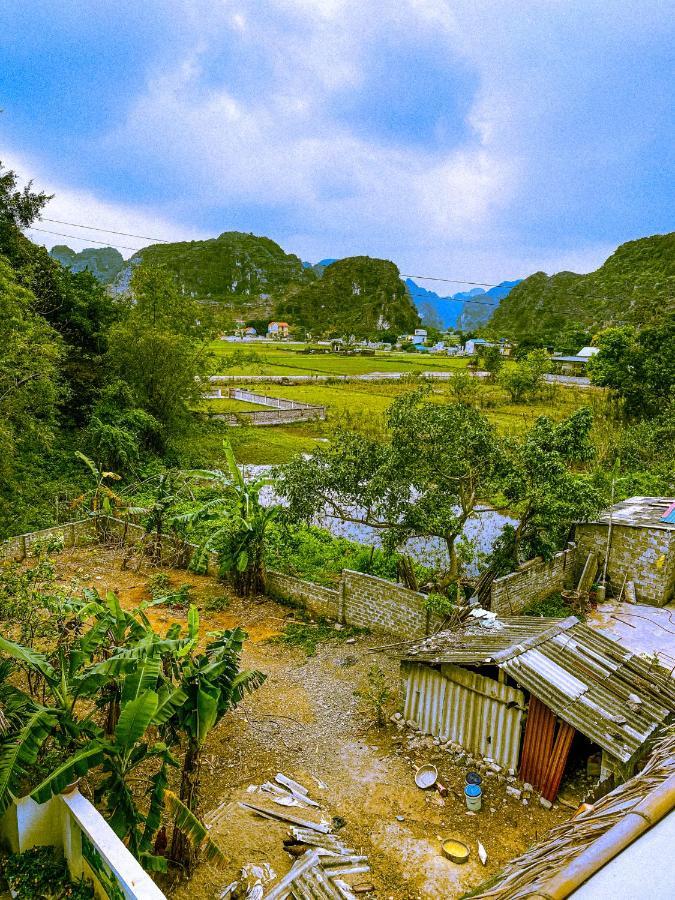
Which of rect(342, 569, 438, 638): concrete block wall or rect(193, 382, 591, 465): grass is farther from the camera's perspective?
rect(193, 382, 591, 465): grass

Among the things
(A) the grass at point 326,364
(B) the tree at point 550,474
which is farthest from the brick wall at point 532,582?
(A) the grass at point 326,364

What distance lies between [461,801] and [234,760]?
110 inches

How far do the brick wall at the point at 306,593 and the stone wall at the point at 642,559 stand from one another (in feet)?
19.6

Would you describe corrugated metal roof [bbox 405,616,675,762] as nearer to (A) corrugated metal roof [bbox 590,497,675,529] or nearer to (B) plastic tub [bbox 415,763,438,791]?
(B) plastic tub [bbox 415,763,438,791]

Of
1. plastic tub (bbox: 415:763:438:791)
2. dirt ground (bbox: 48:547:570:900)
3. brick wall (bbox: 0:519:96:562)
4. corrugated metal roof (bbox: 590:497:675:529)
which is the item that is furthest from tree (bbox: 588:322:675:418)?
brick wall (bbox: 0:519:96:562)

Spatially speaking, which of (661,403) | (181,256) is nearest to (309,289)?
(181,256)

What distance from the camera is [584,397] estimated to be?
114 ft

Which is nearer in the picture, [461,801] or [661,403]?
[461,801]

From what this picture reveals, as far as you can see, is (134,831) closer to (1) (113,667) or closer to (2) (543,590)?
(1) (113,667)

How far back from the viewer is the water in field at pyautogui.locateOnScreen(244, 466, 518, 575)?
44.3 feet

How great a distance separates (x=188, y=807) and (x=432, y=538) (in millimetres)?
10309

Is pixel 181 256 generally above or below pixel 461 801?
above

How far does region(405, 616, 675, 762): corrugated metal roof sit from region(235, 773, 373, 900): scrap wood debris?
2274 millimetres

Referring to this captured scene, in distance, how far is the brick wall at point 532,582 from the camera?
10430 millimetres
